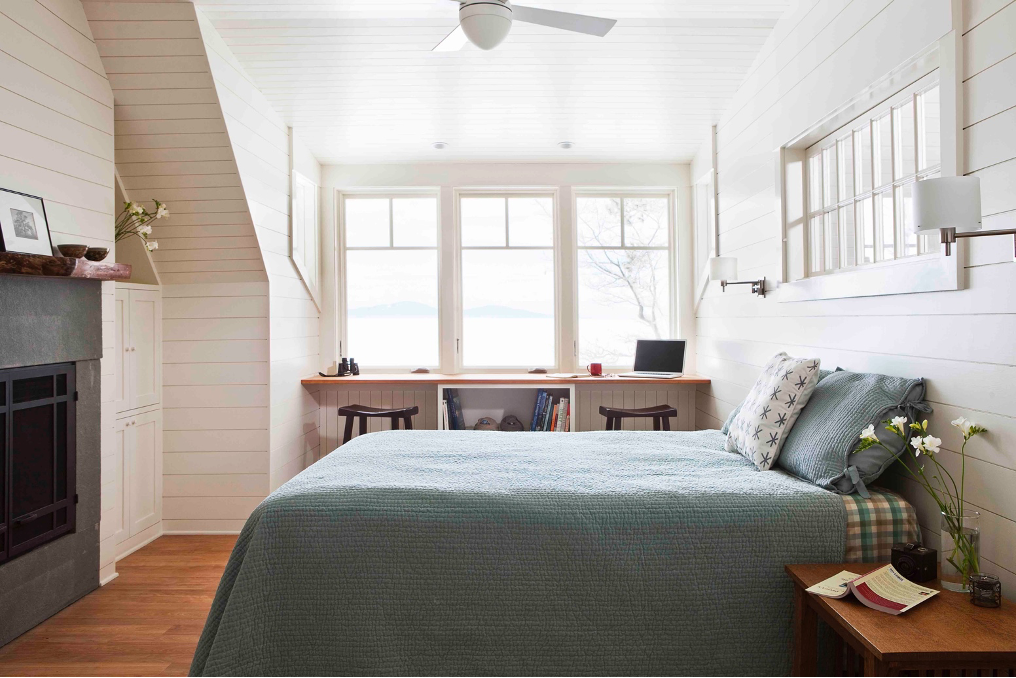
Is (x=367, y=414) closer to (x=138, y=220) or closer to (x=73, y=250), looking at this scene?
(x=138, y=220)

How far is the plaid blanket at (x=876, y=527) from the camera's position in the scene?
5.75ft

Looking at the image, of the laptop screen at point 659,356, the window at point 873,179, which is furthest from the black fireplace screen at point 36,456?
the laptop screen at point 659,356

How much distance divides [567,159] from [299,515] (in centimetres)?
353

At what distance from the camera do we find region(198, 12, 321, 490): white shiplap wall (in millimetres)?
3178

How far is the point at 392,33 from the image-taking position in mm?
3102

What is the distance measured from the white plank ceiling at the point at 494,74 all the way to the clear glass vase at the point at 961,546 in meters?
2.45

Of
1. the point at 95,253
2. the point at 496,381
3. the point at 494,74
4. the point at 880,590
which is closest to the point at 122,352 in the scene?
the point at 95,253

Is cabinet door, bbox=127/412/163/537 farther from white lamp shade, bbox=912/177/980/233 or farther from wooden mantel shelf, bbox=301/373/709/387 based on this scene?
white lamp shade, bbox=912/177/980/233

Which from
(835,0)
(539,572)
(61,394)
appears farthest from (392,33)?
(539,572)

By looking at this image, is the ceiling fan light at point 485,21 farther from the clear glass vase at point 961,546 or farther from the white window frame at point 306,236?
the white window frame at point 306,236

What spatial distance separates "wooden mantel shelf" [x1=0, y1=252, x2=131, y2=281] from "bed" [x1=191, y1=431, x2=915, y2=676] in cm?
135

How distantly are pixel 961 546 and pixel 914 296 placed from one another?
79cm

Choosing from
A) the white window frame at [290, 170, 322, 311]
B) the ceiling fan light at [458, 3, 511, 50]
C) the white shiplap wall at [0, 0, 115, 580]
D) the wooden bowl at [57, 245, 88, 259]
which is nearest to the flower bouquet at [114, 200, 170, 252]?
the white shiplap wall at [0, 0, 115, 580]

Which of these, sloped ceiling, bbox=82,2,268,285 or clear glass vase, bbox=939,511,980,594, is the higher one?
sloped ceiling, bbox=82,2,268,285
